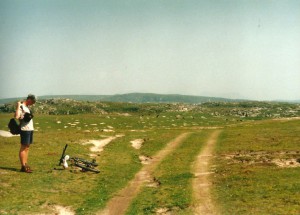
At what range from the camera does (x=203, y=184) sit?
82.7 feet

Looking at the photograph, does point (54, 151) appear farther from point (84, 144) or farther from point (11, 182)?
point (11, 182)

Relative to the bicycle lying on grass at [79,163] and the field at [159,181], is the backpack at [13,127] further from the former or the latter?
the bicycle lying on grass at [79,163]

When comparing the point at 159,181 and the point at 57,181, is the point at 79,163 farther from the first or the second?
the point at 159,181

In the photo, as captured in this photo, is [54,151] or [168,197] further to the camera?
[54,151]

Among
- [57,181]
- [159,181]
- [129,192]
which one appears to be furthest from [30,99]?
[159,181]

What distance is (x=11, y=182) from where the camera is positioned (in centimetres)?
2220

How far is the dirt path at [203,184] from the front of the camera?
19375 millimetres

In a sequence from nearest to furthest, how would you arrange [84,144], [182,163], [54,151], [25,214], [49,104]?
[25,214]
[182,163]
[54,151]
[84,144]
[49,104]

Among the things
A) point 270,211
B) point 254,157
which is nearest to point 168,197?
point 270,211

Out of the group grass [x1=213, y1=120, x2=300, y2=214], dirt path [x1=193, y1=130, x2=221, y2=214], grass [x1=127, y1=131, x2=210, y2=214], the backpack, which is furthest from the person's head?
grass [x1=213, y1=120, x2=300, y2=214]

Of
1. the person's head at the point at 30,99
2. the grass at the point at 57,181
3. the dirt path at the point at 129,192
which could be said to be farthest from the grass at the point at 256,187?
the person's head at the point at 30,99

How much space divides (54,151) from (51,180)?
1470 centimetres

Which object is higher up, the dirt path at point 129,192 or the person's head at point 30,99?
the person's head at point 30,99

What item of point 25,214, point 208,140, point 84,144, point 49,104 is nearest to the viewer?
point 25,214
